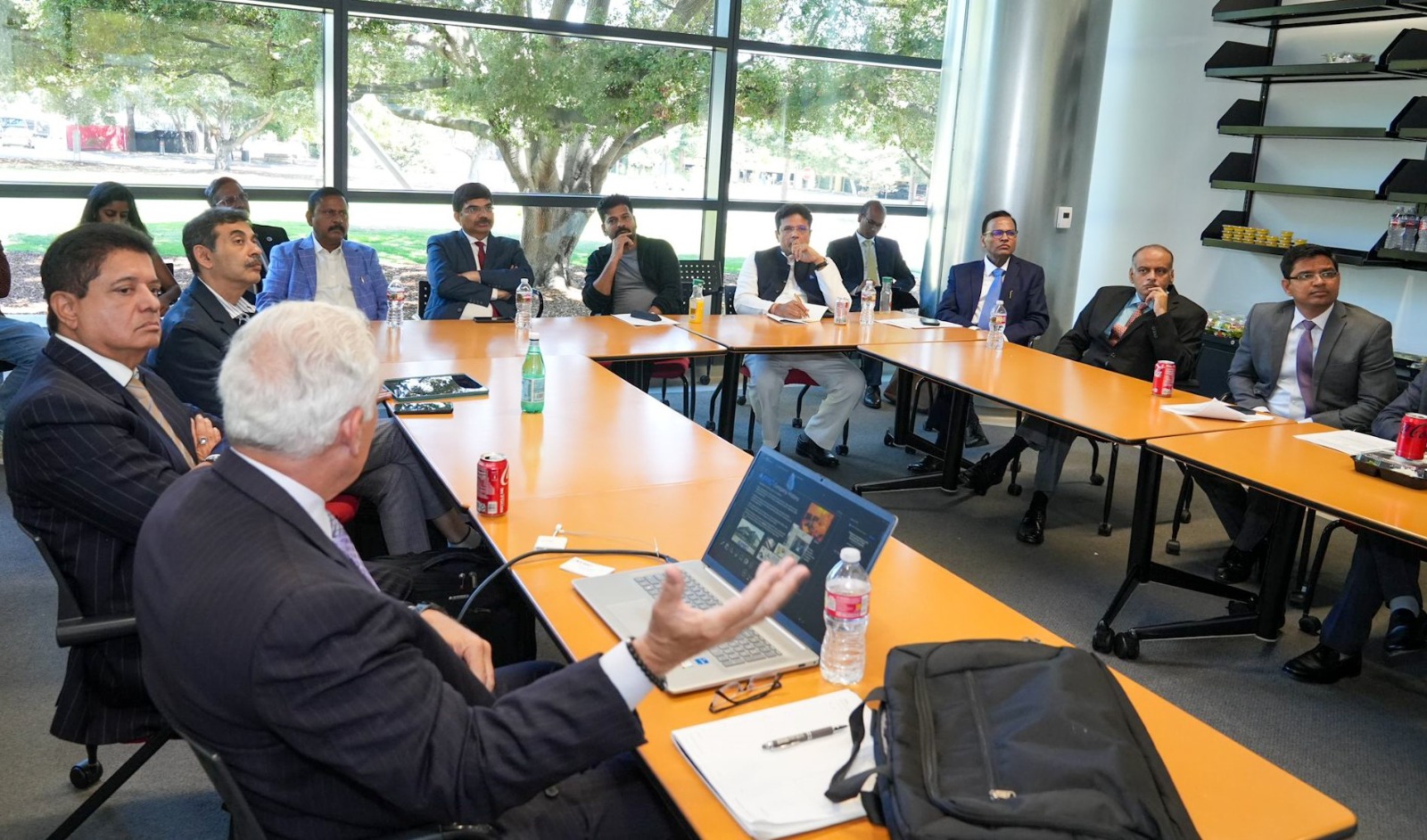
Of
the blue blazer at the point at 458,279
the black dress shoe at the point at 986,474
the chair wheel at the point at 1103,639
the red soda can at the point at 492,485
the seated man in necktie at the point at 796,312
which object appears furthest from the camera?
the seated man in necktie at the point at 796,312

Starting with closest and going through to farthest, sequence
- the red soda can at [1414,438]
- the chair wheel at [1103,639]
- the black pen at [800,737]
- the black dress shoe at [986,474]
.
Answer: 1. the black pen at [800,737]
2. the red soda can at [1414,438]
3. the chair wheel at [1103,639]
4. the black dress shoe at [986,474]

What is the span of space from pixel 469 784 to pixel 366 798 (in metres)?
0.16

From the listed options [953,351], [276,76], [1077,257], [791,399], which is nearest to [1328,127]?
[1077,257]

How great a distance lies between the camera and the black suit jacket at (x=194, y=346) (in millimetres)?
3549

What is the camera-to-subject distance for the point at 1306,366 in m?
4.52

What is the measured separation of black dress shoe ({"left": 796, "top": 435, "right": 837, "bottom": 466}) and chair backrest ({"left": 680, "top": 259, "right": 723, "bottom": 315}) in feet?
3.99

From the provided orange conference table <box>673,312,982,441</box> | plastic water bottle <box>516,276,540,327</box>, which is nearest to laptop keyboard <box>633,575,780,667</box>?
orange conference table <box>673,312,982,441</box>

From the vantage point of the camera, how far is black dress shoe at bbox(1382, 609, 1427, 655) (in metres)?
3.57

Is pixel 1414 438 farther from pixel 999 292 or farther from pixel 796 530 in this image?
pixel 999 292

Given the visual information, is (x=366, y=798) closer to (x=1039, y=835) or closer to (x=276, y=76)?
(x=1039, y=835)

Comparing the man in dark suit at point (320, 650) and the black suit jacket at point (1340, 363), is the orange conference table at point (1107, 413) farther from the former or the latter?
the man in dark suit at point (320, 650)

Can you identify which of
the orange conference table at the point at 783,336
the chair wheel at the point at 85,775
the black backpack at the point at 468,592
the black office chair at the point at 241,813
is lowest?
the chair wheel at the point at 85,775

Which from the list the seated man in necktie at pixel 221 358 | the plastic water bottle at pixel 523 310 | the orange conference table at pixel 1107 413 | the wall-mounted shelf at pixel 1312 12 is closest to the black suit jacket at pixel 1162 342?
the orange conference table at pixel 1107 413

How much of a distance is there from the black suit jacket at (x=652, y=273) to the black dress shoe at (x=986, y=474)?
1.99m
